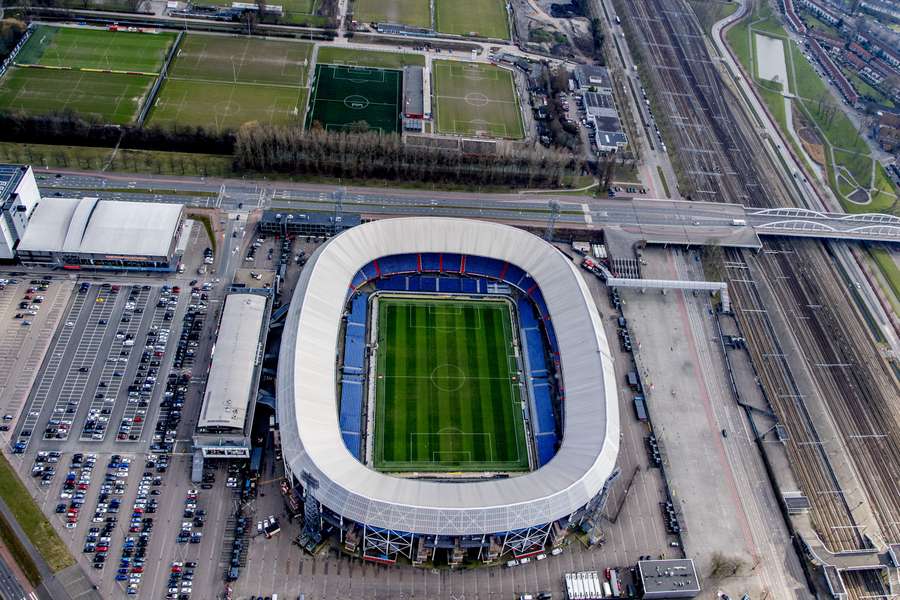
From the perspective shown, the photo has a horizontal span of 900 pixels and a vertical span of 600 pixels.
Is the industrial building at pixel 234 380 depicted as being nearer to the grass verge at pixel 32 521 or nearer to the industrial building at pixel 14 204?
the grass verge at pixel 32 521

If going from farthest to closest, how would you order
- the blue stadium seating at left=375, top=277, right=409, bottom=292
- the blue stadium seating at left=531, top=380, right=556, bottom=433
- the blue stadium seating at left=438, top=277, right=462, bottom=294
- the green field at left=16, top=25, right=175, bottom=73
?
the green field at left=16, top=25, right=175, bottom=73, the blue stadium seating at left=438, top=277, right=462, bottom=294, the blue stadium seating at left=375, top=277, right=409, bottom=292, the blue stadium seating at left=531, top=380, right=556, bottom=433

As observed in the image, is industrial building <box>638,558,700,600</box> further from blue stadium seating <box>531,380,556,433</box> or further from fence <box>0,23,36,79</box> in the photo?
fence <box>0,23,36,79</box>

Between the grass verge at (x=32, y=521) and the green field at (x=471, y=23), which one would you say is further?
the green field at (x=471, y=23)

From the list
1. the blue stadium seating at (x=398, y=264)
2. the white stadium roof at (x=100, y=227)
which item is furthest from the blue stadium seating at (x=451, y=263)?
the white stadium roof at (x=100, y=227)

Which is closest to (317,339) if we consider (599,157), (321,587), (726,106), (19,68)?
(321,587)

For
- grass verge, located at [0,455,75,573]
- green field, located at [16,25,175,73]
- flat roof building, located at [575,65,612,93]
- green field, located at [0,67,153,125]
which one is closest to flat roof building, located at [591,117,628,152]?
flat roof building, located at [575,65,612,93]

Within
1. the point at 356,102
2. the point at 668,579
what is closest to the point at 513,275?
the point at 668,579

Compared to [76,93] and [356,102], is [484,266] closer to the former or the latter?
[356,102]
